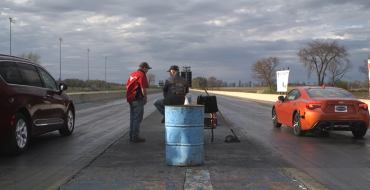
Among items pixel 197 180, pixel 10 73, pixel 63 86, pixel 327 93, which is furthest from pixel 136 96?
pixel 327 93

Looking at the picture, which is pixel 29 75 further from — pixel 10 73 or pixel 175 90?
pixel 175 90

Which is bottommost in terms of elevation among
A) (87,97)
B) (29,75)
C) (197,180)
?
(197,180)

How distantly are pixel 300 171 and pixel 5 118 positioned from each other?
17.3ft

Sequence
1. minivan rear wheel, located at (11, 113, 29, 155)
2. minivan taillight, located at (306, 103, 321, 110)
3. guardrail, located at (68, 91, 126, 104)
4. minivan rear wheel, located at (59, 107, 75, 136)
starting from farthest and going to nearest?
guardrail, located at (68, 91, 126, 104)
minivan rear wheel, located at (59, 107, 75, 136)
minivan taillight, located at (306, 103, 321, 110)
minivan rear wheel, located at (11, 113, 29, 155)

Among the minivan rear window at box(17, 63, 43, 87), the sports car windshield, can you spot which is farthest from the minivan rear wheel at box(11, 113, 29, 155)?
the sports car windshield

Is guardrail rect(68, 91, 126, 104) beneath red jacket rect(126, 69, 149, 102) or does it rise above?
beneath

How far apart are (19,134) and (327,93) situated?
7.97 meters

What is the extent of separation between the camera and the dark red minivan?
22.8ft

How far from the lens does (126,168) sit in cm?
617

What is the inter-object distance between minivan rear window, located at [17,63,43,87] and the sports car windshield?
23.5 ft

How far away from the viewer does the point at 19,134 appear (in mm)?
7391

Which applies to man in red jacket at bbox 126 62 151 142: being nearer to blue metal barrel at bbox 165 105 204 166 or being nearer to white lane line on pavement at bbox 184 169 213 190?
blue metal barrel at bbox 165 105 204 166

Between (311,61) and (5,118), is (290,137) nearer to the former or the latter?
(5,118)

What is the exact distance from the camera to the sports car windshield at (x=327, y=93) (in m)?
10.4
